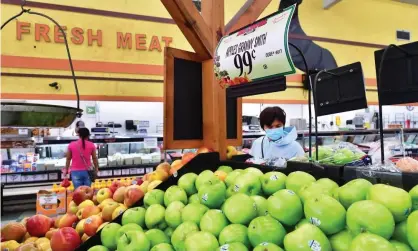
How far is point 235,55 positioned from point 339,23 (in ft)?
18.2

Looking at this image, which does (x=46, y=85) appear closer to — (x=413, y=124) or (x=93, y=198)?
(x=93, y=198)

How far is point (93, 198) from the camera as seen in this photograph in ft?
7.32

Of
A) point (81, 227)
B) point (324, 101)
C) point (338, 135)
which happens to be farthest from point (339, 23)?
point (81, 227)

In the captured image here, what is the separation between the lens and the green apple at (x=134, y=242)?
4.10 feet

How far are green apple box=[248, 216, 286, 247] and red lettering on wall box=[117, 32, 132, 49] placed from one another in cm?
418

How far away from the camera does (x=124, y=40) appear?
4766mm

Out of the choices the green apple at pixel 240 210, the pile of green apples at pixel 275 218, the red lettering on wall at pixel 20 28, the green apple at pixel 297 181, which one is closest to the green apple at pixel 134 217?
the pile of green apples at pixel 275 218

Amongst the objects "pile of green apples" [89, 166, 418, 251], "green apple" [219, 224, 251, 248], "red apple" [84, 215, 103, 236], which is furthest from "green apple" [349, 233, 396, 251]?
"red apple" [84, 215, 103, 236]

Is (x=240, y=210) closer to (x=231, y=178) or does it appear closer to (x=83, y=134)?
(x=231, y=178)

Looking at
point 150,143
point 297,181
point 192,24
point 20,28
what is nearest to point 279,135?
point 192,24

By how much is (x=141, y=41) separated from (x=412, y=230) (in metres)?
4.56

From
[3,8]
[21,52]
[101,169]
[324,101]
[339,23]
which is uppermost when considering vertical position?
[339,23]

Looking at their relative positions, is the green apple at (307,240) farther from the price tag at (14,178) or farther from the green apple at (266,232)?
the price tag at (14,178)

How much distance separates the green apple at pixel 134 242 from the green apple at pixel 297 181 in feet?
2.06
